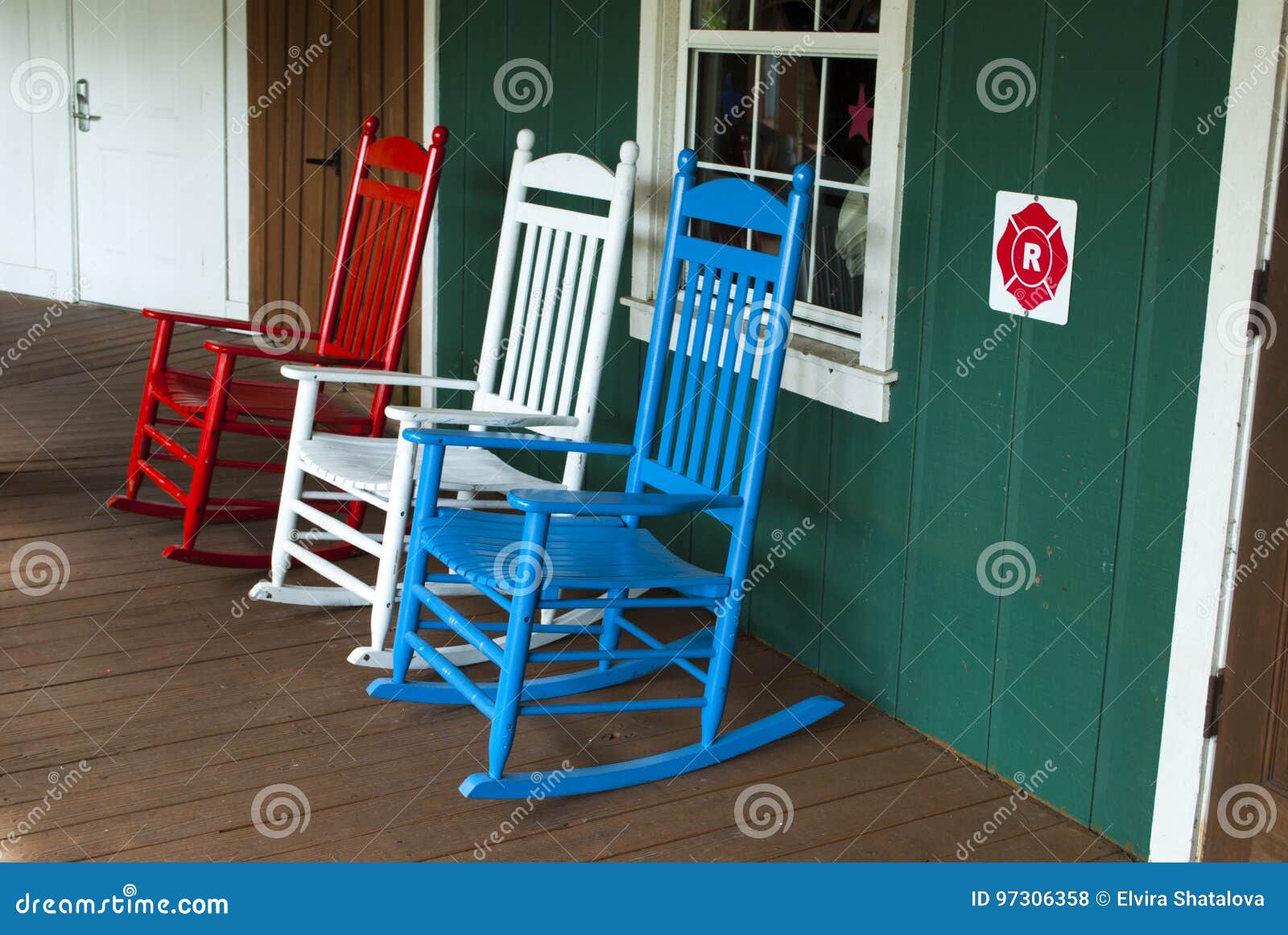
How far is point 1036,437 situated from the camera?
2697mm

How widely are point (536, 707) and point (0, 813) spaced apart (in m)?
0.99

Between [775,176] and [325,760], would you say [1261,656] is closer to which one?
[775,176]

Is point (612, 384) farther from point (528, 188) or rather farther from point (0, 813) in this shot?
point (0, 813)

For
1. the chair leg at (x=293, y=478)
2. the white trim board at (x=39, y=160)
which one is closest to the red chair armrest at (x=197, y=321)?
the chair leg at (x=293, y=478)

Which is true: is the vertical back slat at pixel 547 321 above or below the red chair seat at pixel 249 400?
above

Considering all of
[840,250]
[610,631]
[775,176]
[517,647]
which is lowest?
[610,631]

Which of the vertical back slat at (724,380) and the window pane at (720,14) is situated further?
the window pane at (720,14)

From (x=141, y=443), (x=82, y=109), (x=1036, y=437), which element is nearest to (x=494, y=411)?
(x=141, y=443)

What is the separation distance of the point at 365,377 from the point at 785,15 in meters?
1.29

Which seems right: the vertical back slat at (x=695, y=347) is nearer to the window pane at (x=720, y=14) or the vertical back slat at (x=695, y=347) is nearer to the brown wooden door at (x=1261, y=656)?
the window pane at (x=720, y=14)

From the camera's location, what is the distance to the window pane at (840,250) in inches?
125

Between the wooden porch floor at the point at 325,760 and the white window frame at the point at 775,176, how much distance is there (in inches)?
28.2

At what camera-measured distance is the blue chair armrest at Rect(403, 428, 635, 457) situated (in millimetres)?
2977

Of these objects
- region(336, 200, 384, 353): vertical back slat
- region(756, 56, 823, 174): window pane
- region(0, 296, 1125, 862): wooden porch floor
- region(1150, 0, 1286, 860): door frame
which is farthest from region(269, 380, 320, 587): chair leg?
region(1150, 0, 1286, 860): door frame
